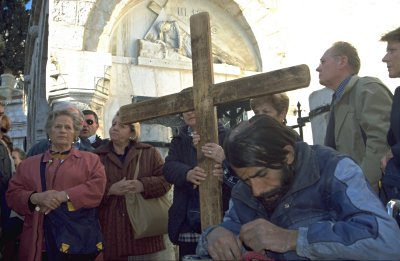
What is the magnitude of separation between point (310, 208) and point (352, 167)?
0.20 meters

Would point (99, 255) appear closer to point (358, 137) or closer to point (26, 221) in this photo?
point (26, 221)

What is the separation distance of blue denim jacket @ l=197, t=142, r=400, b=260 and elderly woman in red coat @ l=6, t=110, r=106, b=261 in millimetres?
1492

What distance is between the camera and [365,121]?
2.64 meters

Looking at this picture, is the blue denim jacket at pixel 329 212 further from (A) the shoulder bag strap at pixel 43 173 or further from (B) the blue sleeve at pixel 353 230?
(A) the shoulder bag strap at pixel 43 173

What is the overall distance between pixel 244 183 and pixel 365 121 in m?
1.28

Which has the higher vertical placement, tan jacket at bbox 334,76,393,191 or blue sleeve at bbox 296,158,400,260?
tan jacket at bbox 334,76,393,191

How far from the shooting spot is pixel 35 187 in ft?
9.81

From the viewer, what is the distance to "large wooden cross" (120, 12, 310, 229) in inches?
84.4

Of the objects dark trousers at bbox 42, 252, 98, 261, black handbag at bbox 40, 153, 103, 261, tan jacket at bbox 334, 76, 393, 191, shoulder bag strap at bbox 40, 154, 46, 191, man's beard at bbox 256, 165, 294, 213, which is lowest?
dark trousers at bbox 42, 252, 98, 261

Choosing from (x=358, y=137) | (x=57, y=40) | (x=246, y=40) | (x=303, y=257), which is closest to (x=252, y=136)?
(x=303, y=257)

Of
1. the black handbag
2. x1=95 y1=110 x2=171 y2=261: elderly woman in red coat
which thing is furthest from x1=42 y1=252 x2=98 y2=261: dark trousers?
x1=95 y1=110 x2=171 y2=261: elderly woman in red coat

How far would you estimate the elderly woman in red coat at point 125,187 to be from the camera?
3334 millimetres

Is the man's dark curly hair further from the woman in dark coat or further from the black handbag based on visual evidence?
the black handbag

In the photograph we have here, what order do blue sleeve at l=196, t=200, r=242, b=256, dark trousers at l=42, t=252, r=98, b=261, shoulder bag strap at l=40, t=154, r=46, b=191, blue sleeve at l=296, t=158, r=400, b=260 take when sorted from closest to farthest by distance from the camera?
blue sleeve at l=296, t=158, r=400, b=260 < blue sleeve at l=196, t=200, r=242, b=256 < dark trousers at l=42, t=252, r=98, b=261 < shoulder bag strap at l=40, t=154, r=46, b=191
